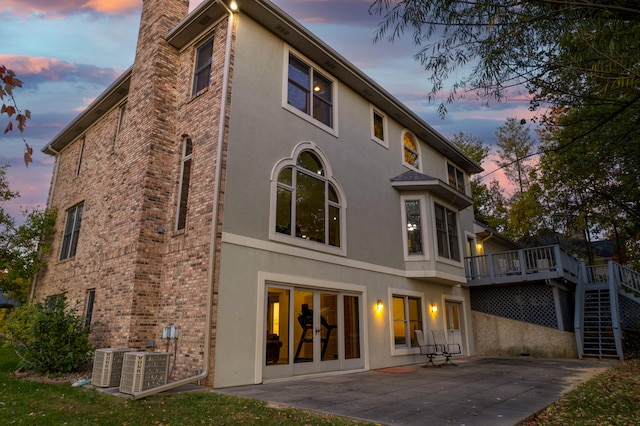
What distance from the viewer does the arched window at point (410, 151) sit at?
47.3 ft

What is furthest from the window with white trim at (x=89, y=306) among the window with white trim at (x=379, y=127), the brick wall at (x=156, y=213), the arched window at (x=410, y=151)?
the arched window at (x=410, y=151)

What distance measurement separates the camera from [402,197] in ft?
43.9

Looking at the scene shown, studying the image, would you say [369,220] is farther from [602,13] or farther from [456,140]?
[456,140]

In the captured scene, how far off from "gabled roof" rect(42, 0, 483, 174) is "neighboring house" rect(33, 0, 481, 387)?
0.05 meters

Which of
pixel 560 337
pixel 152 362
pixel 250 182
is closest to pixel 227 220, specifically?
pixel 250 182

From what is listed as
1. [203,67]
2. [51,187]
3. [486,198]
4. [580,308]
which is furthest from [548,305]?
[51,187]

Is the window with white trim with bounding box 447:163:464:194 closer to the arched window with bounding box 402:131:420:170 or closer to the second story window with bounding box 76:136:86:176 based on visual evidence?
the arched window with bounding box 402:131:420:170

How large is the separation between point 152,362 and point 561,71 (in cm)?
772

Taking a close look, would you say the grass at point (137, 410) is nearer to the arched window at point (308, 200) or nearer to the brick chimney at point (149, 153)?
the brick chimney at point (149, 153)

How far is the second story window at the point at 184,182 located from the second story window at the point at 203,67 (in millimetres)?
1344

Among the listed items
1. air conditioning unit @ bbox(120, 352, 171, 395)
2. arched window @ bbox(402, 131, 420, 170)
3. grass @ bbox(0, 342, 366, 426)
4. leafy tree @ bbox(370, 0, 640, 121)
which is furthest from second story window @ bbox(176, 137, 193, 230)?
arched window @ bbox(402, 131, 420, 170)

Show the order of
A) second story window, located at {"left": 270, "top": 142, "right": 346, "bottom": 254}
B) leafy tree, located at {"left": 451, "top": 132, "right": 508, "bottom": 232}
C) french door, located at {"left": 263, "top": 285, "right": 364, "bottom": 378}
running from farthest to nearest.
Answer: leafy tree, located at {"left": 451, "top": 132, "right": 508, "bottom": 232}
second story window, located at {"left": 270, "top": 142, "right": 346, "bottom": 254}
french door, located at {"left": 263, "top": 285, "right": 364, "bottom": 378}

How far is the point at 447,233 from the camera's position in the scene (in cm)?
1413

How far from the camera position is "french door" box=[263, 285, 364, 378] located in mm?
8320
